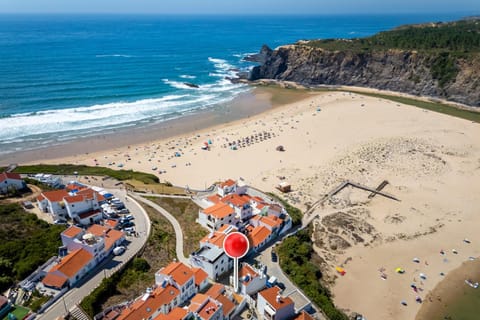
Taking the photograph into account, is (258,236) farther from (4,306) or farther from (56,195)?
(56,195)

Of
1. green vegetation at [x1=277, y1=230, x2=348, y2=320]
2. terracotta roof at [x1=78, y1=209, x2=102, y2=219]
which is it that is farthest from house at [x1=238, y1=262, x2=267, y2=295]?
terracotta roof at [x1=78, y1=209, x2=102, y2=219]

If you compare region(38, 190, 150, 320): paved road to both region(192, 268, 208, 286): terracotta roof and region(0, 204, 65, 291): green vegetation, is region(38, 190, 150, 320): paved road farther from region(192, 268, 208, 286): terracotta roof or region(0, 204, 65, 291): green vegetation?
region(192, 268, 208, 286): terracotta roof

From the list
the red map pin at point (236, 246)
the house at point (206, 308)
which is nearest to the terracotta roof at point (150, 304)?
the house at point (206, 308)

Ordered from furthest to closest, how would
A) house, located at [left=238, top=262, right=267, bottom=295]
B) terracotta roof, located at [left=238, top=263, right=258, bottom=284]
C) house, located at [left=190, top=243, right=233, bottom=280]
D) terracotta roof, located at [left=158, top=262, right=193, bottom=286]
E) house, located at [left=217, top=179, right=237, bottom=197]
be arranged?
house, located at [left=217, top=179, right=237, bottom=197] < house, located at [left=190, top=243, right=233, bottom=280] < terracotta roof, located at [left=238, top=263, right=258, bottom=284] < house, located at [left=238, top=262, right=267, bottom=295] < terracotta roof, located at [left=158, top=262, right=193, bottom=286]

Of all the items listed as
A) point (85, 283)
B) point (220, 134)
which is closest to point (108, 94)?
point (220, 134)

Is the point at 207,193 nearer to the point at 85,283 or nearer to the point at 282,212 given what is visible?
the point at 282,212

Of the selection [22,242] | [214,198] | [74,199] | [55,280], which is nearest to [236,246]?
[55,280]

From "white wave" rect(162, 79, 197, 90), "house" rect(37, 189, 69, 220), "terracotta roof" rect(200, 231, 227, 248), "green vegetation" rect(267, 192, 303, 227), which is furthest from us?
"white wave" rect(162, 79, 197, 90)
